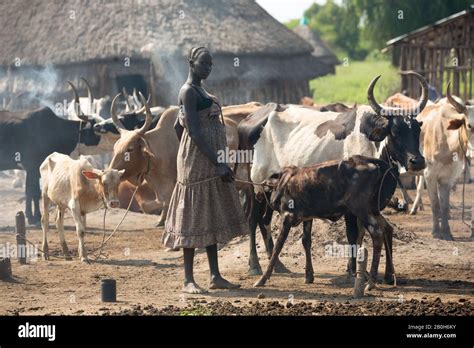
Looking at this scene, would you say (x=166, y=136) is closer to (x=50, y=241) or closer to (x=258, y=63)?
(x=50, y=241)

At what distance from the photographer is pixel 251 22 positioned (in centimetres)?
2716

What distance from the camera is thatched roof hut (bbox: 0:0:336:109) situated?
24.7 meters

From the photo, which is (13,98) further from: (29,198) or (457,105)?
(457,105)

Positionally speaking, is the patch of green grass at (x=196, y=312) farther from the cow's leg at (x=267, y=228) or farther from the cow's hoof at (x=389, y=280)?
the cow's leg at (x=267, y=228)

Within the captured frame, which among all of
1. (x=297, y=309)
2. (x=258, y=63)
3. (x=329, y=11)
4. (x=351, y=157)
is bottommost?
(x=297, y=309)

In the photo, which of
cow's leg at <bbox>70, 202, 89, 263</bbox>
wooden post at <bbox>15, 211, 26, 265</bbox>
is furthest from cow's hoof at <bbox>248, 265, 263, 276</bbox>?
wooden post at <bbox>15, 211, 26, 265</bbox>

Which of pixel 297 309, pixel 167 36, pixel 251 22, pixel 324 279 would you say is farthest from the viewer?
pixel 251 22

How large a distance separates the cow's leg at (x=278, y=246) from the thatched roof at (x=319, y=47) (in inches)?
1272

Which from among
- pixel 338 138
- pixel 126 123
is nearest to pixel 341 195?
pixel 338 138

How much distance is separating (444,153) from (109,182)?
4458mm

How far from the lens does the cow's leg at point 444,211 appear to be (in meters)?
12.9

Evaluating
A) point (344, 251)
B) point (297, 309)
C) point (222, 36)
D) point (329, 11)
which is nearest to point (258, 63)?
point (222, 36)

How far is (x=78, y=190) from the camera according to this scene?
11.7 m

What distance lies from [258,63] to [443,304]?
59.2 feet
